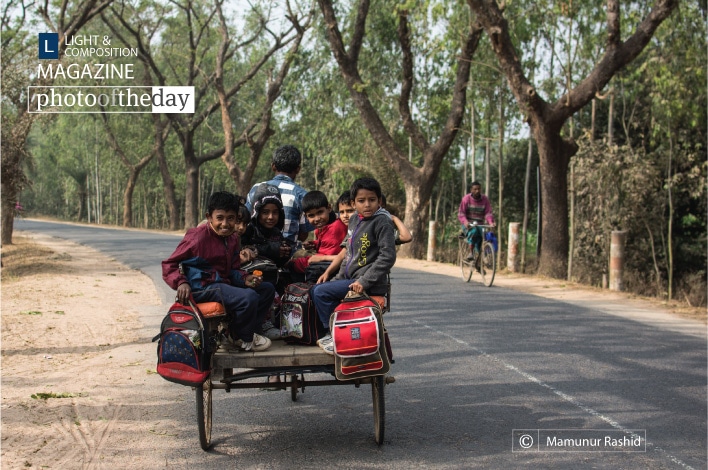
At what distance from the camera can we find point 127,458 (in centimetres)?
507

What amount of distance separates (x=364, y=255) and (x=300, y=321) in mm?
664

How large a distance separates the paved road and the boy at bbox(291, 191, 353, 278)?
1260mm

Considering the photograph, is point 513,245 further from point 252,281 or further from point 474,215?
point 252,281

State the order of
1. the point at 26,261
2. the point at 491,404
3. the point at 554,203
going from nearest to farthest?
1. the point at 491,404
2. the point at 554,203
3. the point at 26,261

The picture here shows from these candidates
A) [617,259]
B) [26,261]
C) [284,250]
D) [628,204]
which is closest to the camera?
[284,250]

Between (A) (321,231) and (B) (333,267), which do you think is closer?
(B) (333,267)

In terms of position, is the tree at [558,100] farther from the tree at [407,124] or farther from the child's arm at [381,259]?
the child's arm at [381,259]

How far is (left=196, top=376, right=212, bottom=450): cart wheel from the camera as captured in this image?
5.06 m

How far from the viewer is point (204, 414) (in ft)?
16.9

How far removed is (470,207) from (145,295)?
6.55 meters

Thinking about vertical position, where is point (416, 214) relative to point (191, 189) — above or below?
below

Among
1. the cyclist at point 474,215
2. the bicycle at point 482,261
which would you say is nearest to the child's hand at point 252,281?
the bicycle at point 482,261

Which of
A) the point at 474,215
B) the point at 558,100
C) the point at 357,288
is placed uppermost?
the point at 558,100

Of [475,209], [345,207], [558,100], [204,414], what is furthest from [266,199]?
[558,100]
